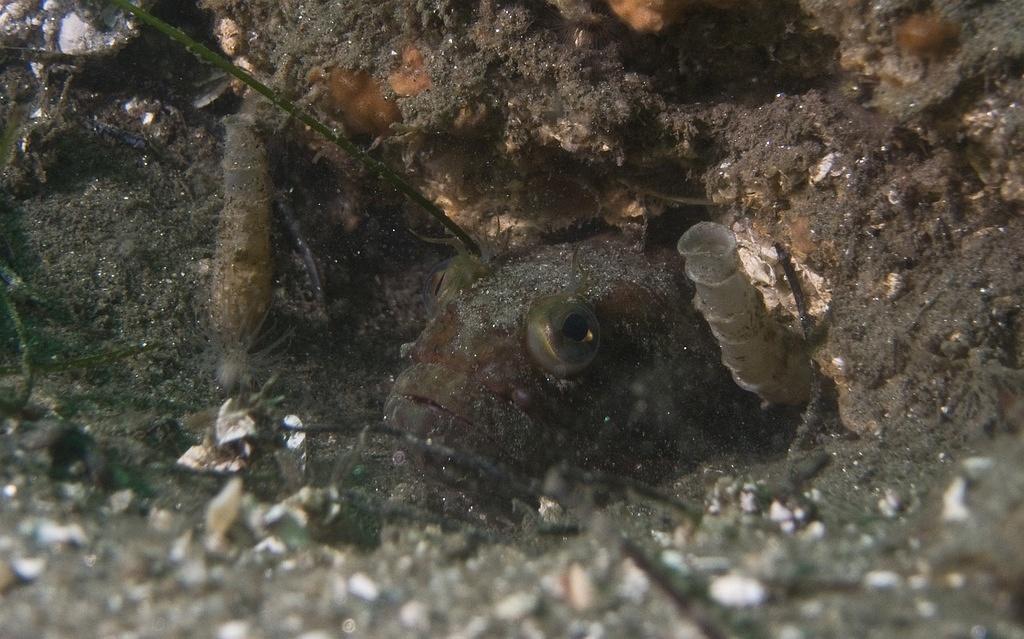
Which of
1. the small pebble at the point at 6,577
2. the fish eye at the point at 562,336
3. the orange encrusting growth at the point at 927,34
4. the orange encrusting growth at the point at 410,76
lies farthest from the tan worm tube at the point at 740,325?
the small pebble at the point at 6,577

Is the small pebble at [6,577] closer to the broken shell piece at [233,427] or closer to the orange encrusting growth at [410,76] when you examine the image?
the broken shell piece at [233,427]

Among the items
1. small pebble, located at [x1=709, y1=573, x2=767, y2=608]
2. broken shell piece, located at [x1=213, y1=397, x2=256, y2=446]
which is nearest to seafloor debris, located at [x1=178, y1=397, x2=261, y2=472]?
broken shell piece, located at [x1=213, y1=397, x2=256, y2=446]

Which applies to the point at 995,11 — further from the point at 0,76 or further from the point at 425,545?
the point at 0,76

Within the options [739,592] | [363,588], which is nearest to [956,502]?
[739,592]

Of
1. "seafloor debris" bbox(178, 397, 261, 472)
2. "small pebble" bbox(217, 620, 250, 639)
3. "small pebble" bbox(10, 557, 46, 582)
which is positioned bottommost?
"seafloor debris" bbox(178, 397, 261, 472)

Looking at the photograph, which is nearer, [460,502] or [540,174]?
[460,502]

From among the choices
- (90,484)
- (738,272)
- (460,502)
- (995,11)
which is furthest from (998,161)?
(90,484)

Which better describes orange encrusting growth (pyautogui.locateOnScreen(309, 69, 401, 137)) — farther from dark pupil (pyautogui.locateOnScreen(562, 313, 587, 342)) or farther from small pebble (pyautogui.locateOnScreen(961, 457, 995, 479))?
small pebble (pyautogui.locateOnScreen(961, 457, 995, 479))
